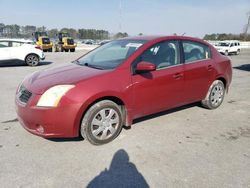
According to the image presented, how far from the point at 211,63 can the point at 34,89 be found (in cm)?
346

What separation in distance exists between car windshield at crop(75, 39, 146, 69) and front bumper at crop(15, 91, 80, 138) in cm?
100

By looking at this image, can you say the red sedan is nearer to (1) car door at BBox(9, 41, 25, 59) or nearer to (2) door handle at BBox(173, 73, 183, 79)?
(2) door handle at BBox(173, 73, 183, 79)

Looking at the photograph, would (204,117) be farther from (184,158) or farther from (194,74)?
(184,158)

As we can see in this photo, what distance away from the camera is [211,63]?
4871 mm

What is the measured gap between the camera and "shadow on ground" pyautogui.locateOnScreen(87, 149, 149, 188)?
264cm

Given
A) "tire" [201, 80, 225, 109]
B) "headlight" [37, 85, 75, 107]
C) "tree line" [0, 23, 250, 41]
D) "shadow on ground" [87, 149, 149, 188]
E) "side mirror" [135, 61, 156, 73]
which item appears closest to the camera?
"shadow on ground" [87, 149, 149, 188]

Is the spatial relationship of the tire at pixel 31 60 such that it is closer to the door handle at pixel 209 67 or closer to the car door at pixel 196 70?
the car door at pixel 196 70

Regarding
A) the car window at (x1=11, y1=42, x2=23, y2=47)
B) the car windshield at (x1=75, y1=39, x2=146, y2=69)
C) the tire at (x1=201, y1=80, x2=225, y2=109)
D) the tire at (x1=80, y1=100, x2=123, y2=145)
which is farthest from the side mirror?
the car window at (x1=11, y1=42, x2=23, y2=47)

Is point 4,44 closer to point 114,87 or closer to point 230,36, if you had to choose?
point 114,87

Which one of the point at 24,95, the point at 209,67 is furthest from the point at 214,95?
the point at 24,95

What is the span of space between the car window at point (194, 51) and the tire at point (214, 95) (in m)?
0.66

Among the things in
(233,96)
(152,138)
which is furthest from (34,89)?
(233,96)

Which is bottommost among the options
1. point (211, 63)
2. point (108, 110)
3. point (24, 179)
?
point (24, 179)

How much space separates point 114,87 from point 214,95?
8.82 ft
